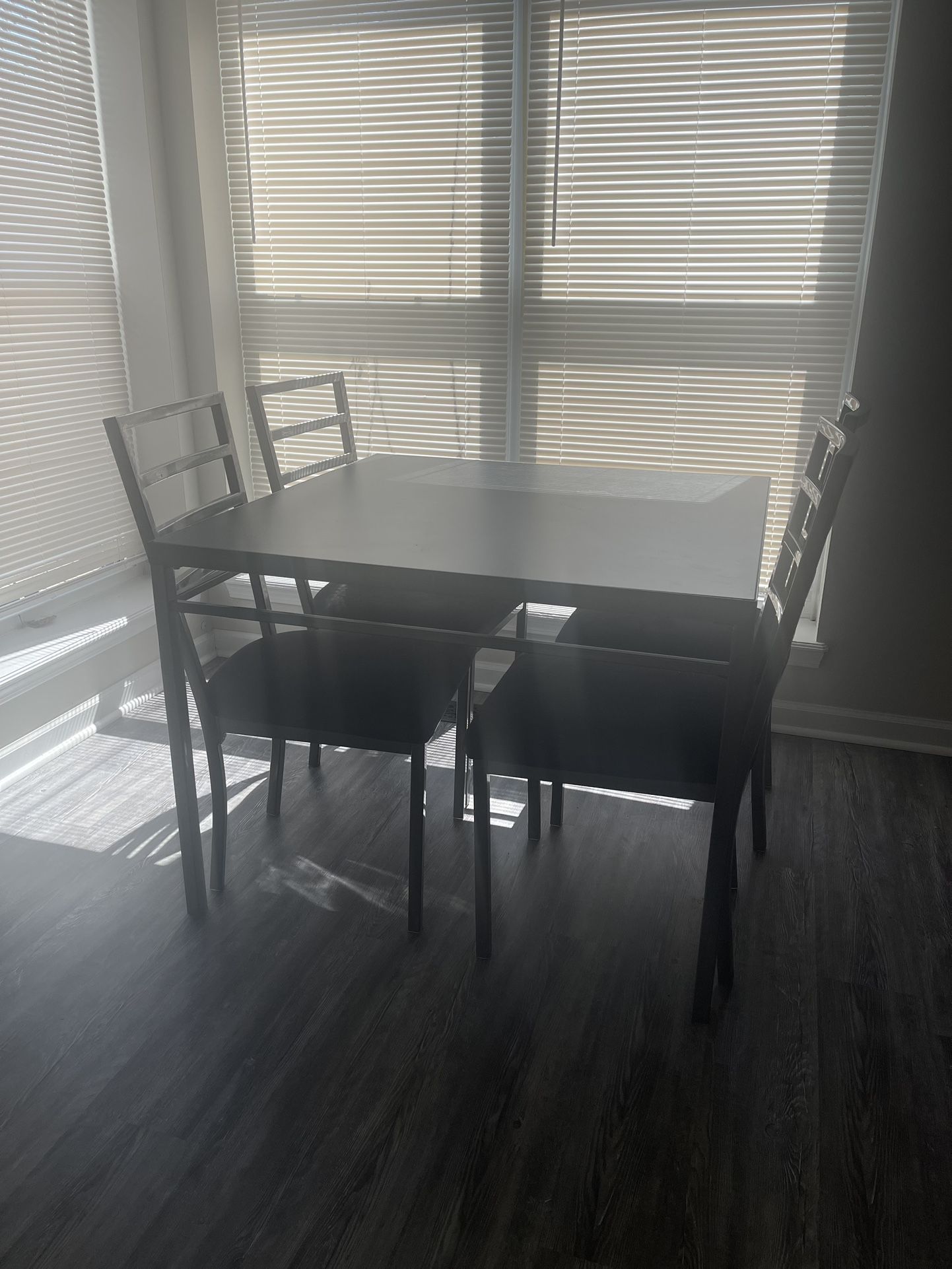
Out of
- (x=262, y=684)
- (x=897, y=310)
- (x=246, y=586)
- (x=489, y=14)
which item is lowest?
(x=246, y=586)

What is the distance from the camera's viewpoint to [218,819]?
6.33 ft

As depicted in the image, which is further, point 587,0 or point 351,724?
point 587,0

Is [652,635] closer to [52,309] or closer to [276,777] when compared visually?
[276,777]

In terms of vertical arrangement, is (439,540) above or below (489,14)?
below

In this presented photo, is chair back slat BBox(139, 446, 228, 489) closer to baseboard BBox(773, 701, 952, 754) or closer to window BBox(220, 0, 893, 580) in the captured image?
window BBox(220, 0, 893, 580)

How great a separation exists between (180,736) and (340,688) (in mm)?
310

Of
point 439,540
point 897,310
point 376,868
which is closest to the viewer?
point 439,540

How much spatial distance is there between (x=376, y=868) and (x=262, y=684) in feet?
1.68

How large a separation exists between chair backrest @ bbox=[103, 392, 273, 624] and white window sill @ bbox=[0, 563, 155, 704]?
699 millimetres

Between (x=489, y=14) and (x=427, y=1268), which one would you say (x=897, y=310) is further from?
(x=427, y=1268)

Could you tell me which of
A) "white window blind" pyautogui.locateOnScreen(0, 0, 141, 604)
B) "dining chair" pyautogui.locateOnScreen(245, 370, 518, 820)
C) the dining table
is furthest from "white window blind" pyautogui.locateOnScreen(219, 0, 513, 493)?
the dining table

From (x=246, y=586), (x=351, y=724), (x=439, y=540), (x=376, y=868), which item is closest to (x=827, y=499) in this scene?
(x=439, y=540)

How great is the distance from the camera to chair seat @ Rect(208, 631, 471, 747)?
5.57 feet

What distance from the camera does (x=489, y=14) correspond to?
8.29 ft
